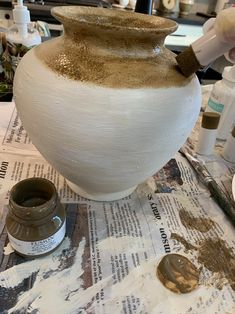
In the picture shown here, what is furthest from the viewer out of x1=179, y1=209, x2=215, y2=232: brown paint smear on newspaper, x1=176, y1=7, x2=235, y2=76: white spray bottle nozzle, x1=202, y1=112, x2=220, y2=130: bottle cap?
x1=202, y1=112, x2=220, y2=130: bottle cap

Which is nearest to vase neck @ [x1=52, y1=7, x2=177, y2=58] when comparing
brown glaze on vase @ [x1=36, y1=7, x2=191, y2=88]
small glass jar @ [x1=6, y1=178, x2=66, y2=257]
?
brown glaze on vase @ [x1=36, y1=7, x2=191, y2=88]

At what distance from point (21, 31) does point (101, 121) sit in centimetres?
48

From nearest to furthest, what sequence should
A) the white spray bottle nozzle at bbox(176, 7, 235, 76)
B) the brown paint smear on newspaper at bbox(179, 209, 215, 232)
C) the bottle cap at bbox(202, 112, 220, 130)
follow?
the white spray bottle nozzle at bbox(176, 7, 235, 76)
the brown paint smear on newspaper at bbox(179, 209, 215, 232)
the bottle cap at bbox(202, 112, 220, 130)

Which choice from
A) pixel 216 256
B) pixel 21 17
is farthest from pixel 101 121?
pixel 21 17

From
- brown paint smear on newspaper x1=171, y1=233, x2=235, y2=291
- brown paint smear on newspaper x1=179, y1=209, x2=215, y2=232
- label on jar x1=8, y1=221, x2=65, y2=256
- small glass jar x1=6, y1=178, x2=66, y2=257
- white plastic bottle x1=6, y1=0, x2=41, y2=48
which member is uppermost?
white plastic bottle x1=6, y1=0, x2=41, y2=48

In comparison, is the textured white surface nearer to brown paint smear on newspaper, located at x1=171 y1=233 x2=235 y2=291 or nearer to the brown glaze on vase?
the brown glaze on vase

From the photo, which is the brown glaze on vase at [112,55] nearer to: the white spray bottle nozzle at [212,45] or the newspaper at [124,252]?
the white spray bottle nozzle at [212,45]

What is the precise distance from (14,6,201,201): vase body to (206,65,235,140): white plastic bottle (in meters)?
0.27

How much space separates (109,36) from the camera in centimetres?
32

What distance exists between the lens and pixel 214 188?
0.48m

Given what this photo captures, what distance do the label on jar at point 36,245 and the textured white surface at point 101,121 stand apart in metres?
0.09

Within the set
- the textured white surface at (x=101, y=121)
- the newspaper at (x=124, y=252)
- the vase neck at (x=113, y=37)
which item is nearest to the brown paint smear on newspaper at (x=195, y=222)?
the newspaper at (x=124, y=252)

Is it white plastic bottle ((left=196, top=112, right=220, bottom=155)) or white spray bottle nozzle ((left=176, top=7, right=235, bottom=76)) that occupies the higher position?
white spray bottle nozzle ((left=176, top=7, right=235, bottom=76))

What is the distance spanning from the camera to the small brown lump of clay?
13.3 inches
